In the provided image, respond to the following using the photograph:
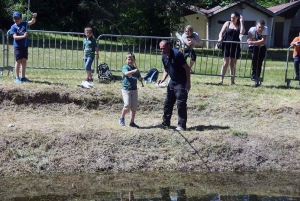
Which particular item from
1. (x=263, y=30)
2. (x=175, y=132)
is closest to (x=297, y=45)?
(x=263, y=30)

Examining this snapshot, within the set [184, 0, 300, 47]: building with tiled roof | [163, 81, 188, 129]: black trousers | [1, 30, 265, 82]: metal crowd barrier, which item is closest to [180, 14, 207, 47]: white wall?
[184, 0, 300, 47]: building with tiled roof

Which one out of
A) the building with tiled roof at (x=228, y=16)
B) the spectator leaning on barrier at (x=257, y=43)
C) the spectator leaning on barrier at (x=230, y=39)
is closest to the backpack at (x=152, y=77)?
the spectator leaning on barrier at (x=230, y=39)

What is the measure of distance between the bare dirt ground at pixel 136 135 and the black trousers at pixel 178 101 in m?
0.22

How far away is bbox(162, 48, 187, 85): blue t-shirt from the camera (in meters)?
10.3

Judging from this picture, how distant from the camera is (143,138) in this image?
10469mm

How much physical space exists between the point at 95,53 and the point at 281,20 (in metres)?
29.8

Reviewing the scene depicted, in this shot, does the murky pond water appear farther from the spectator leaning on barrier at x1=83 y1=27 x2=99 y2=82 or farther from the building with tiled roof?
the building with tiled roof

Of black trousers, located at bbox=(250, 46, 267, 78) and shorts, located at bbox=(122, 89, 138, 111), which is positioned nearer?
shorts, located at bbox=(122, 89, 138, 111)

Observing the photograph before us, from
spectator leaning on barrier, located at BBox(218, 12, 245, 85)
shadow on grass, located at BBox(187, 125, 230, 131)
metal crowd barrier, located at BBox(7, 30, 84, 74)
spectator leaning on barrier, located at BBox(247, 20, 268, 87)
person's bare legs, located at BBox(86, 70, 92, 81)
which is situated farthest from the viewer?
metal crowd barrier, located at BBox(7, 30, 84, 74)

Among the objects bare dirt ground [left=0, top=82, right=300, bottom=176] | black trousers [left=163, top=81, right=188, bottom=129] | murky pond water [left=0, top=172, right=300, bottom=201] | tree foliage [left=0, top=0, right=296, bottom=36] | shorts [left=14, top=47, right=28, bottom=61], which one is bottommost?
murky pond water [left=0, top=172, right=300, bottom=201]

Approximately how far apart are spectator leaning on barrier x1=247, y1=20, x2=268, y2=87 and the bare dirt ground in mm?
1788

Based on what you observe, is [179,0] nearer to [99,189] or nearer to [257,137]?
[257,137]

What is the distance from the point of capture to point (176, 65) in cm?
1040

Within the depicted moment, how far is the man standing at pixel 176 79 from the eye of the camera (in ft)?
33.8
